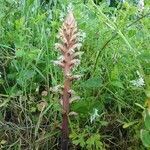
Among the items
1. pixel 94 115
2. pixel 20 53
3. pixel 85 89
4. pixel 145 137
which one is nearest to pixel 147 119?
pixel 145 137

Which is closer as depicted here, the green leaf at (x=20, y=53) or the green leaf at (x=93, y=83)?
the green leaf at (x=93, y=83)

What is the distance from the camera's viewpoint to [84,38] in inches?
86.2

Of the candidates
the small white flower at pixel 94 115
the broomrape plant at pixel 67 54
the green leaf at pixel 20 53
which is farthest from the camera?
the green leaf at pixel 20 53

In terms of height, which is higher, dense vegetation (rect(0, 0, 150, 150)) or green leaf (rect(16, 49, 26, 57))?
green leaf (rect(16, 49, 26, 57))

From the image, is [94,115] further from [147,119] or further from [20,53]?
[20,53]

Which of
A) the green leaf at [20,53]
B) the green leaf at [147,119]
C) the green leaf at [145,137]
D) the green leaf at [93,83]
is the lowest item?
the green leaf at [145,137]

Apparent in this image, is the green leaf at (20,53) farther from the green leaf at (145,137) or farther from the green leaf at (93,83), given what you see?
the green leaf at (145,137)

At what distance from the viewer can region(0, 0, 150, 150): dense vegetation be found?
6.02 ft

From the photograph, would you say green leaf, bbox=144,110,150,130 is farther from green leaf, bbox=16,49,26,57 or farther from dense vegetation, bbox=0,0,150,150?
green leaf, bbox=16,49,26,57

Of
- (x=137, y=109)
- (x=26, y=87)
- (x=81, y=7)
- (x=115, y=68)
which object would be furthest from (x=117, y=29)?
(x=81, y=7)

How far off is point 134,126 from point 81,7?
811mm

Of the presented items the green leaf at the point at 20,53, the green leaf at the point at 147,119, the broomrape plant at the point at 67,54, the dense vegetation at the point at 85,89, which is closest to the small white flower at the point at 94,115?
the dense vegetation at the point at 85,89

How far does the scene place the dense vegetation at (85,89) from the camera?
1834 mm

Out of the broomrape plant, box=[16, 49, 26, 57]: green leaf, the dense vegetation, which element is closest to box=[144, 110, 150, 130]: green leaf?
the dense vegetation
